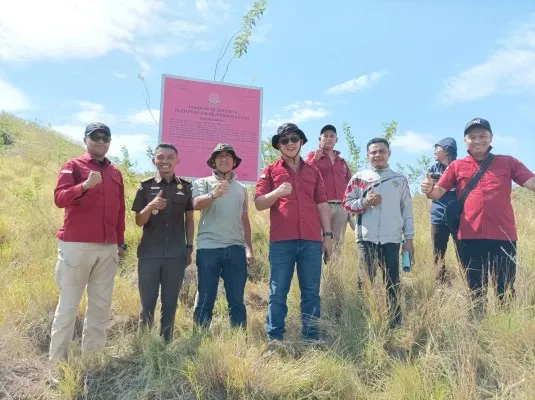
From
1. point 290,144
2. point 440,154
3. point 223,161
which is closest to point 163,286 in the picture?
point 223,161

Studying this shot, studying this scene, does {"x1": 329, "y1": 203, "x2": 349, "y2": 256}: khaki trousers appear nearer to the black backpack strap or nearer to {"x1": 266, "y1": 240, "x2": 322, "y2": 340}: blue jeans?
{"x1": 266, "y1": 240, "x2": 322, "y2": 340}: blue jeans

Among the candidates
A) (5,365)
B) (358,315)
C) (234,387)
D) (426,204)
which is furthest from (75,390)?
(426,204)

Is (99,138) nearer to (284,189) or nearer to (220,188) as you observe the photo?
(220,188)

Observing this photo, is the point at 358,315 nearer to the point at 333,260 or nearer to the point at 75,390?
the point at 333,260

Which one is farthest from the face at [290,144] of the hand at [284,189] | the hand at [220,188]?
the hand at [220,188]

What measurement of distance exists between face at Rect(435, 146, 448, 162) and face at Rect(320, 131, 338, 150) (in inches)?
54.7

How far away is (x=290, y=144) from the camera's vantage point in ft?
14.9

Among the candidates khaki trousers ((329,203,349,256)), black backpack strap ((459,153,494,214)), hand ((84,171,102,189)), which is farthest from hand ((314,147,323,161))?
hand ((84,171,102,189))

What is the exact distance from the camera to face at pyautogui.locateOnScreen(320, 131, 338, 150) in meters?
6.32

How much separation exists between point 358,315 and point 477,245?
4.52 feet

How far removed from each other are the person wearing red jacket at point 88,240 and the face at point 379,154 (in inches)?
104

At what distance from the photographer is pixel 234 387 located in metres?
3.48

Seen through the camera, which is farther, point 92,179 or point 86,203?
point 86,203

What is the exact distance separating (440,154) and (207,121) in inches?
122
